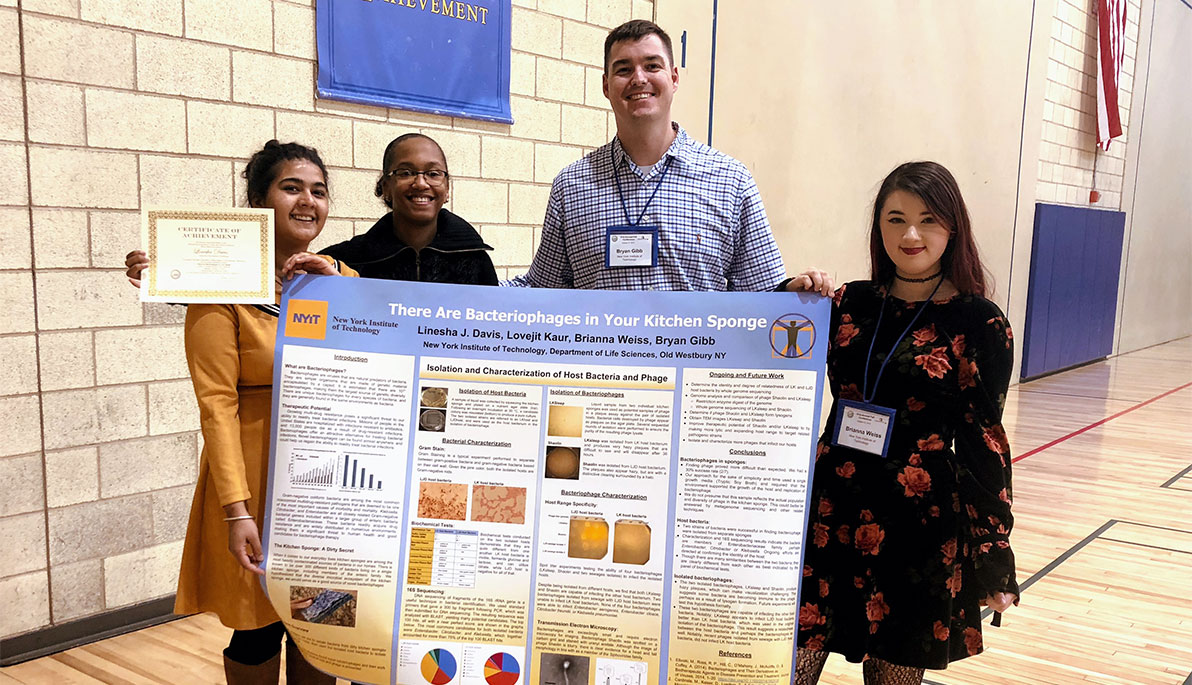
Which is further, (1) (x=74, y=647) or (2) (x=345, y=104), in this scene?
(2) (x=345, y=104)

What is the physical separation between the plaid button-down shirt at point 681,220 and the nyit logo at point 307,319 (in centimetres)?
80

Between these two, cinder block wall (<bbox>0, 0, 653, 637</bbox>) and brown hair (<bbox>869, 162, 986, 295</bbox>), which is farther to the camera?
cinder block wall (<bbox>0, 0, 653, 637</bbox>)

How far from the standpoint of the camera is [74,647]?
2.79m

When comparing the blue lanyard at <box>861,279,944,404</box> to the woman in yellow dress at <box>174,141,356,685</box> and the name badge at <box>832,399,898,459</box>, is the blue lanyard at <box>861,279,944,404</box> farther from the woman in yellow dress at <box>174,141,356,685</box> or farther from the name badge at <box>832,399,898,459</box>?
the woman in yellow dress at <box>174,141,356,685</box>

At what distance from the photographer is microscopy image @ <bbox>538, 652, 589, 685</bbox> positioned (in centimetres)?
143

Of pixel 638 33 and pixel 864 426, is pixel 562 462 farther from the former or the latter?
pixel 638 33

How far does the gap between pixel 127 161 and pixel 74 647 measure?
1.53 metres

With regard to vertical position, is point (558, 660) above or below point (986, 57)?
below

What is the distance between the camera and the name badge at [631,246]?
2.12 m

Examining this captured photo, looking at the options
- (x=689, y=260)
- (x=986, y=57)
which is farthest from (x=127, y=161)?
(x=986, y=57)

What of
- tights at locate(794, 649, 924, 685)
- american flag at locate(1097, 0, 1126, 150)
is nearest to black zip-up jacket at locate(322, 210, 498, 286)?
tights at locate(794, 649, 924, 685)

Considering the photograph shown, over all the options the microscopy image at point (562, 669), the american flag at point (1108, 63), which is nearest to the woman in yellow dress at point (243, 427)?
the microscopy image at point (562, 669)

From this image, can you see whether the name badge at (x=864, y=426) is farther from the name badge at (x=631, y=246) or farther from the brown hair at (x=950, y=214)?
the name badge at (x=631, y=246)

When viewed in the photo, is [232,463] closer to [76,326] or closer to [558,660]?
[558,660]
